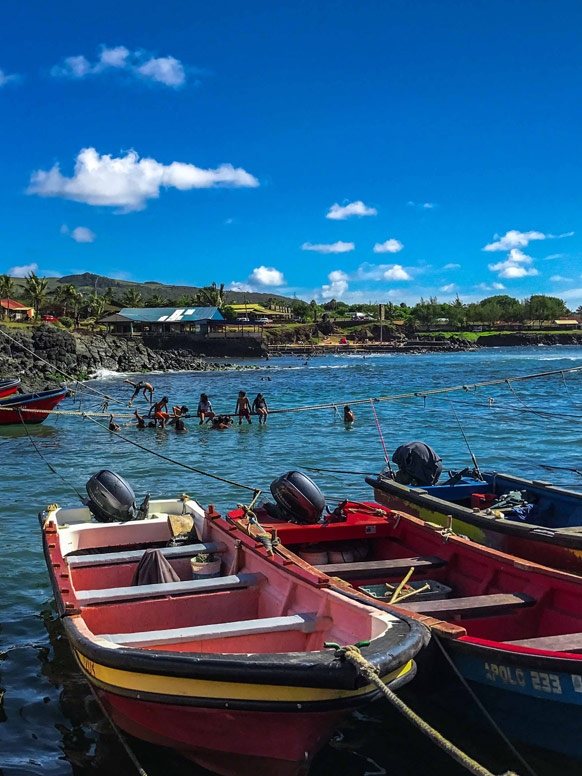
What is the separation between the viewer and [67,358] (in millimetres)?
64188

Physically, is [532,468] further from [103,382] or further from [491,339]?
[491,339]

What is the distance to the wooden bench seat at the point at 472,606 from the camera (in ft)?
22.3

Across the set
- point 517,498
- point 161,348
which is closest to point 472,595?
point 517,498

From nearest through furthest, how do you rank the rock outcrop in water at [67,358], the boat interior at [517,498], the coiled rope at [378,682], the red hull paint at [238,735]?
1. the coiled rope at [378,682]
2. the red hull paint at [238,735]
3. the boat interior at [517,498]
4. the rock outcrop in water at [67,358]

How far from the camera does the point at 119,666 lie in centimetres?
512

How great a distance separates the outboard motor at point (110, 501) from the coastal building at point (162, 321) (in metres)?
95.2

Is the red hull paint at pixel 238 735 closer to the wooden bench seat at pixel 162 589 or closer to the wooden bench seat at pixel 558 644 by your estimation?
the wooden bench seat at pixel 162 589

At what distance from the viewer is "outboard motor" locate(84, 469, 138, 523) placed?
9406 millimetres

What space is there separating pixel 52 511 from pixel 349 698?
6188 millimetres

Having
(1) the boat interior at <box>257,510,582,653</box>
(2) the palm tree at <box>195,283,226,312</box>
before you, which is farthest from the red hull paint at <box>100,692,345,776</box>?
(2) the palm tree at <box>195,283,226,312</box>

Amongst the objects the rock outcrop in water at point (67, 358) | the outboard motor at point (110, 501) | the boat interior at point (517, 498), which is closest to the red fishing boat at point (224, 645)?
the outboard motor at point (110, 501)

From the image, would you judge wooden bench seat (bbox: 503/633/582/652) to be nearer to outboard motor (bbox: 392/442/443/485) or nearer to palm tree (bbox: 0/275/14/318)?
outboard motor (bbox: 392/442/443/485)

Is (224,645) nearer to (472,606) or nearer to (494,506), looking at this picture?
(472,606)

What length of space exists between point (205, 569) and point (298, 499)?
5.47 ft
